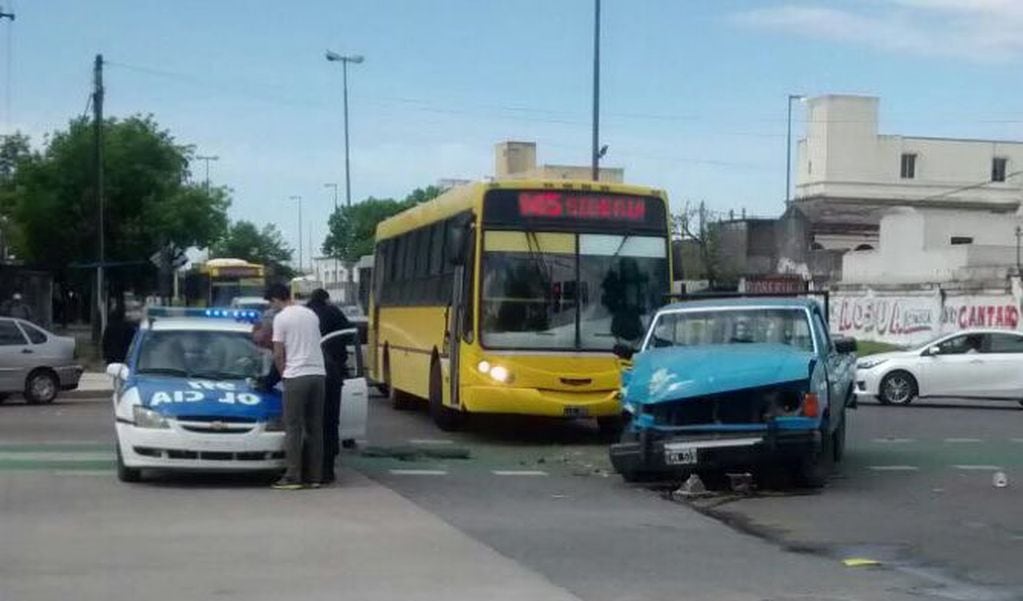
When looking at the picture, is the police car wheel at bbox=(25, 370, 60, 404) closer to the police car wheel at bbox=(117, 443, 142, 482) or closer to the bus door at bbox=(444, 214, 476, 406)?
the bus door at bbox=(444, 214, 476, 406)

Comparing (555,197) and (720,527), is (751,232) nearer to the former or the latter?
(555,197)

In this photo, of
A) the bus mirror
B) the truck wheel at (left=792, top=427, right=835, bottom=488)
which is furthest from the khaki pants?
the bus mirror

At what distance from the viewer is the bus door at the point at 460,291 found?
20.5 metres

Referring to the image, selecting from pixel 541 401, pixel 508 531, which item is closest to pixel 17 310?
pixel 541 401

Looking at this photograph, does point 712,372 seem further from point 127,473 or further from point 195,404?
point 127,473

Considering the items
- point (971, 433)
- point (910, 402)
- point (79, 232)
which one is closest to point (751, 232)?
point (79, 232)

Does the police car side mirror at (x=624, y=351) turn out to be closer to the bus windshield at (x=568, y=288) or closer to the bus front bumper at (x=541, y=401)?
the bus front bumper at (x=541, y=401)

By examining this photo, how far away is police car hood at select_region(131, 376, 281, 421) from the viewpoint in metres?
15.3

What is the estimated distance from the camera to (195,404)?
1529 centimetres

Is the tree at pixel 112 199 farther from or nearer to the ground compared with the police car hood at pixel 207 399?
farther from the ground

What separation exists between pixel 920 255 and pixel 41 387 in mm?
37217

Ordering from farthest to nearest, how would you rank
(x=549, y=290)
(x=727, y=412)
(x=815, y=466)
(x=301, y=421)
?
1. (x=549, y=290)
2. (x=815, y=466)
3. (x=727, y=412)
4. (x=301, y=421)

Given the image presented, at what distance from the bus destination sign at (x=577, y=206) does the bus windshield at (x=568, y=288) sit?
0.81ft

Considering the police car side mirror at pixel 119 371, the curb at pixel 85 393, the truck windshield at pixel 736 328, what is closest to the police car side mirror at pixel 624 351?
the truck windshield at pixel 736 328
